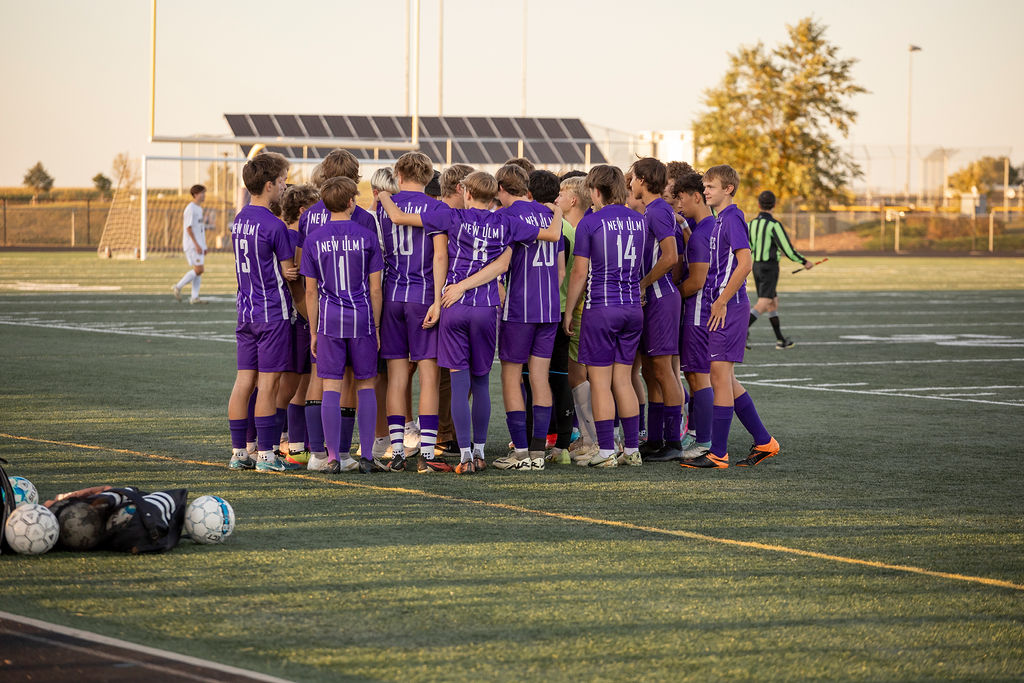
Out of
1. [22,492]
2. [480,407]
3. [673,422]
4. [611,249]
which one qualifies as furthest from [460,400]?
[22,492]

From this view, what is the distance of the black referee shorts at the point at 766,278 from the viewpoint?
17000 millimetres

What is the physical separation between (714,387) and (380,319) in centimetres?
224

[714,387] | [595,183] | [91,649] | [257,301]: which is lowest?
[91,649]

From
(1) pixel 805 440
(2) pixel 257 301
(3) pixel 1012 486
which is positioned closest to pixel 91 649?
(2) pixel 257 301

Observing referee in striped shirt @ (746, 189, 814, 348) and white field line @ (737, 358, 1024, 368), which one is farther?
referee in striped shirt @ (746, 189, 814, 348)

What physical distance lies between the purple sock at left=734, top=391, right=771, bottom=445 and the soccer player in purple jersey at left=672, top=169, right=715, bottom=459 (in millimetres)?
291

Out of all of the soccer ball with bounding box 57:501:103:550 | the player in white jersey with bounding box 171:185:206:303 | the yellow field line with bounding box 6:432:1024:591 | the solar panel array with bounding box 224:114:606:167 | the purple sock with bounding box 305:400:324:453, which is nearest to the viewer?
the yellow field line with bounding box 6:432:1024:591

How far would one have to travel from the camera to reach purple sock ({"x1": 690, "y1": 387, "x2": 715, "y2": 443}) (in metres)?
8.98

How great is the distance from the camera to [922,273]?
3956 centimetres

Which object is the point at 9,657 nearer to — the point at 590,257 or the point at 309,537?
the point at 309,537

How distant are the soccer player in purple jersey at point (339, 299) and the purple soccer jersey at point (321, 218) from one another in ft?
0.20

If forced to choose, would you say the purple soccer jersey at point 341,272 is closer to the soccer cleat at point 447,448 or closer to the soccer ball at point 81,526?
the soccer cleat at point 447,448

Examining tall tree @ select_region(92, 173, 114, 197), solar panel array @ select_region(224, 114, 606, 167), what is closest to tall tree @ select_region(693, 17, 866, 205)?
solar panel array @ select_region(224, 114, 606, 167)

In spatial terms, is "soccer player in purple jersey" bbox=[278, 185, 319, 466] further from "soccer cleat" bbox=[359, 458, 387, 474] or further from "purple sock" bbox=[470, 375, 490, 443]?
"purple sock" bbox=[470, 375, 490, 443]
